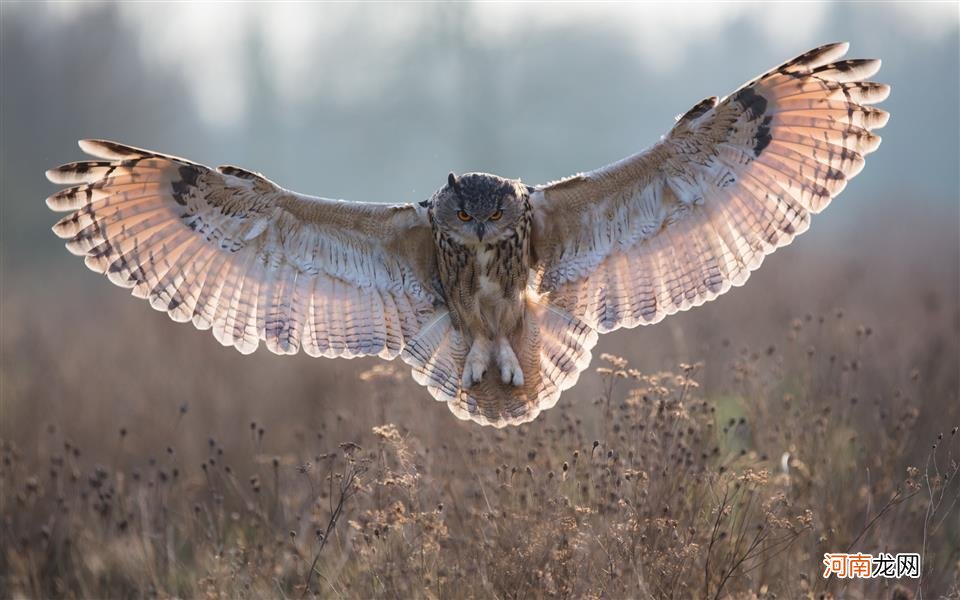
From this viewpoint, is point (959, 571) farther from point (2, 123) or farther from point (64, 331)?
point (2, 123)

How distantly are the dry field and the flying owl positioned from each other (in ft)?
1.17

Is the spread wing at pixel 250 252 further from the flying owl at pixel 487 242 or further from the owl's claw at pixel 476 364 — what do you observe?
the owl's claw at pixel 476 364

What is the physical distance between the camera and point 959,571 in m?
4.65

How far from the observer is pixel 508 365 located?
5.32 metres

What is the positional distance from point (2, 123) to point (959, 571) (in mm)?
23073

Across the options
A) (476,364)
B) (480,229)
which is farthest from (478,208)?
(476,364)

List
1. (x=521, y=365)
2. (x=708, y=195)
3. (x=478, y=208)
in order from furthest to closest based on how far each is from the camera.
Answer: (x=521, y=365) → (x=708, y=195) → (x=478, y=208)

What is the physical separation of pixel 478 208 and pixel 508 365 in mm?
848

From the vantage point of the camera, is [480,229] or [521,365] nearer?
[480,229]

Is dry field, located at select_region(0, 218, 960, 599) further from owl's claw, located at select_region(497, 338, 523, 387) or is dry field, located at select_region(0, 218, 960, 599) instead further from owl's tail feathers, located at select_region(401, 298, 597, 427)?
owl's claw, located at select_region(497, 338, 523, 387)

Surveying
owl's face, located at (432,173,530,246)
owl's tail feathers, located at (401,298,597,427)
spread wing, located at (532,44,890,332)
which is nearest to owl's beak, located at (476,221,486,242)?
owl's face, located at (432,173,530,246)

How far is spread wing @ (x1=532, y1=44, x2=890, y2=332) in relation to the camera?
4.83 meters

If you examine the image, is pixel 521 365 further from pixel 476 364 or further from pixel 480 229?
pixel 480 229

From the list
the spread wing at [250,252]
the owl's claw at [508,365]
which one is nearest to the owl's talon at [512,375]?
the owl's claw at [508,365]
